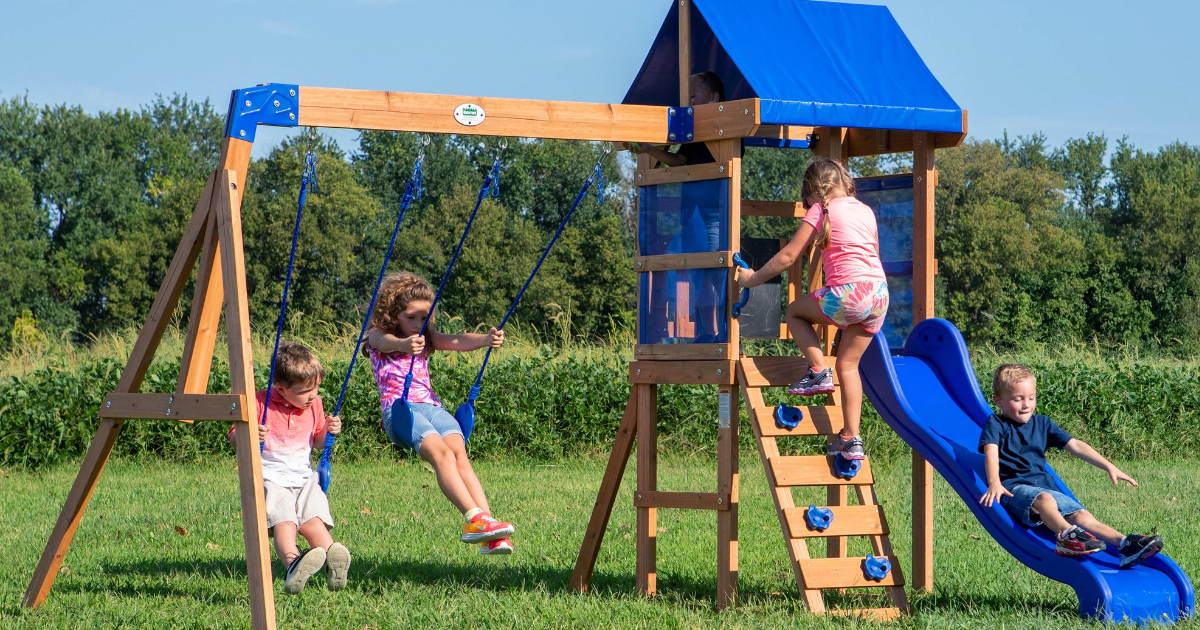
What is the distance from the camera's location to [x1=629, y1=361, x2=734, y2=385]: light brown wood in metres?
6.08

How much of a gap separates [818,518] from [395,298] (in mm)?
2587

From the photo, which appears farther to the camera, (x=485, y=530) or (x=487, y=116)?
(x=487, y=116)

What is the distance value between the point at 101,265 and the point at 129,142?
11.4 meters

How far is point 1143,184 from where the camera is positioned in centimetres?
4591

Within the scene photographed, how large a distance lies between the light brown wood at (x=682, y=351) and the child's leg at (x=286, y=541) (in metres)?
2.13

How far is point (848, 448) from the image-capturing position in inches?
227

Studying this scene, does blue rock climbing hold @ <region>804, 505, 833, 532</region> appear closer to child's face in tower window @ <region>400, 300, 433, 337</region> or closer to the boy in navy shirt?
the boy in navy shirt

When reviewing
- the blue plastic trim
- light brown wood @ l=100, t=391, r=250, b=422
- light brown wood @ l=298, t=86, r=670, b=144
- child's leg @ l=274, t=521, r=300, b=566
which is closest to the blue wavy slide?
the blue plastic trim

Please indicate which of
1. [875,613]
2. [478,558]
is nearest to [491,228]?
[478,558]

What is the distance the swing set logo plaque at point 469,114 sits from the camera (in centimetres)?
567

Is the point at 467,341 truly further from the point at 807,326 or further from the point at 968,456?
the point at 968,456

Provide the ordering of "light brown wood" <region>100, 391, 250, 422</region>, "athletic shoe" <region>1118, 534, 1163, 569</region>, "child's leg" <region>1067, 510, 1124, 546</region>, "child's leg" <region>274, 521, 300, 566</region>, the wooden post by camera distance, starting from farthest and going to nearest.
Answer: the wooden post, "child's leg" <region>274, 521, 300, 566</region>, "child's leg" <region>1067, 510, 1124, 546</region>, "athletic shoe" <region>1118, 534, 1163, 569</region>, "light brown wood" <region>100, 391, 250, 422</region>

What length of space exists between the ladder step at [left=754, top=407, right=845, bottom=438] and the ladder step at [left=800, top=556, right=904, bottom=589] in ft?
2.12

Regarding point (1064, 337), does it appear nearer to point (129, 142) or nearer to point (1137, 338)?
point (1137, 338)
